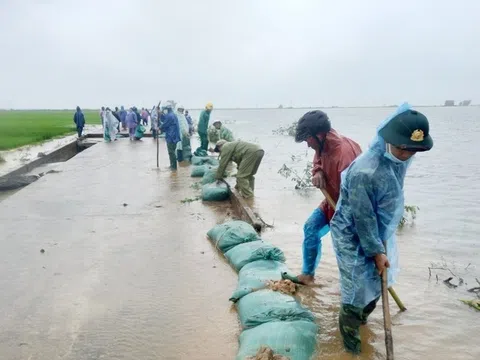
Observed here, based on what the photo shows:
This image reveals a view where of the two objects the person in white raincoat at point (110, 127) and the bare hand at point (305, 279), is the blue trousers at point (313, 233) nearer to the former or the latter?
the bare hand at point (305, 279)

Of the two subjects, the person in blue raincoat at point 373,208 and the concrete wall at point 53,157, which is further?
the concrete wall at point 53,157

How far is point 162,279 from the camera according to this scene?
160 inches

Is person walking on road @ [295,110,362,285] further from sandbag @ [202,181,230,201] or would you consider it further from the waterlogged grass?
the waterlogged grass

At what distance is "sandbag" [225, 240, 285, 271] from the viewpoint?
396 cm

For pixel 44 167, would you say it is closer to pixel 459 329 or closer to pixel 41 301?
pixel 41 301

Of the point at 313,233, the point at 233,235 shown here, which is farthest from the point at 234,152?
the point at 313,233

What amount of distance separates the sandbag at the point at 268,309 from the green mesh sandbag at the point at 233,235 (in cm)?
132

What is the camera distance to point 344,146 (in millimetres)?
3287

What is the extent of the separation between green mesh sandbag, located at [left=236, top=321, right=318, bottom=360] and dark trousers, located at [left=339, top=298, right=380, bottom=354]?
0.21 metres

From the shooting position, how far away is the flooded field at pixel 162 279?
9.74 feet

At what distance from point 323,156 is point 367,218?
3.57 feet

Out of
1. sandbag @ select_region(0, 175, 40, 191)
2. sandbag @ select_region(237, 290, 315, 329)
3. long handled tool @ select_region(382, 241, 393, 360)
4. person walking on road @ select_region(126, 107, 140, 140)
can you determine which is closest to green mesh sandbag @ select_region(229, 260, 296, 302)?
sandbag @ select_region(237, 290, 315, 329)

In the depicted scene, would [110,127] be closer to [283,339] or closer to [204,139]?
[204,139]

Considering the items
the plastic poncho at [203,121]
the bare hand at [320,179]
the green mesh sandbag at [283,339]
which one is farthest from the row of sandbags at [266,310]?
the plastic poncho at [203,121]
